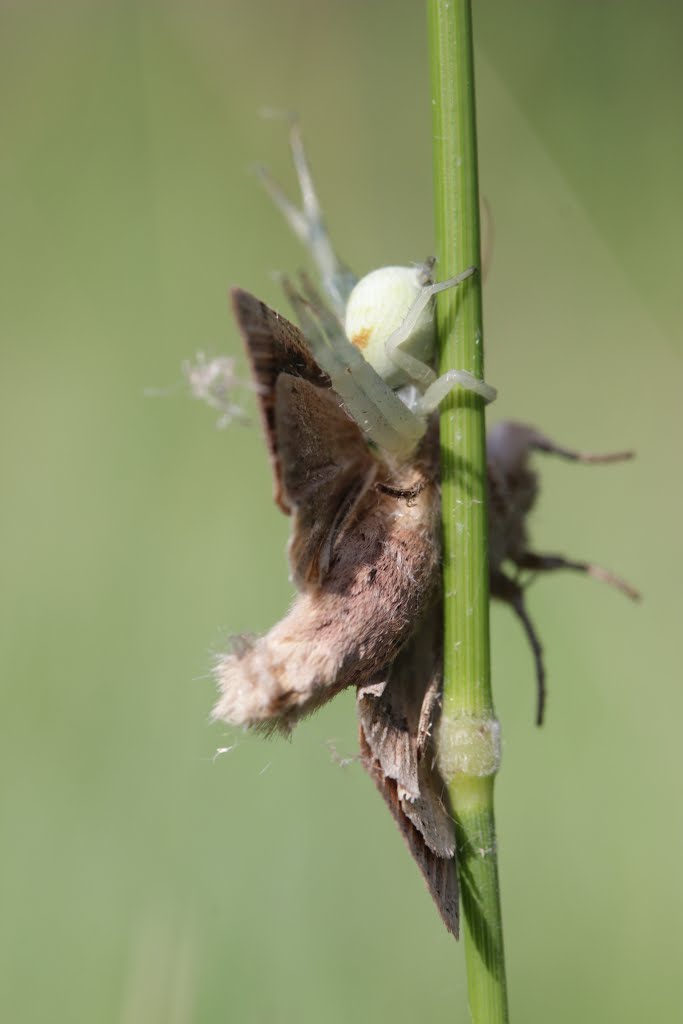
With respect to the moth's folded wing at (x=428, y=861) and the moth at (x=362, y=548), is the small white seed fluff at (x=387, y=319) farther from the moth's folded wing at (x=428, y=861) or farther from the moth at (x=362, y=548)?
the moth's folded wing at (x=428, y=861)

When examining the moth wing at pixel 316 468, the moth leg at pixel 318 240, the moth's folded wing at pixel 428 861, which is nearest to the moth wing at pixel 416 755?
the moth's folded wing at pixel 428 861

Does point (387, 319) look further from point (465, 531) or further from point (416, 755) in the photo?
point (416, 755)

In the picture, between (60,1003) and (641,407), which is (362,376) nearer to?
(60,1003)

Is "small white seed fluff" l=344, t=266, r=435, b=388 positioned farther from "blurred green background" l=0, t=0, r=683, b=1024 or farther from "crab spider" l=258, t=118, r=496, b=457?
"blurred green background" l=0, t=0, r=683, b=1024

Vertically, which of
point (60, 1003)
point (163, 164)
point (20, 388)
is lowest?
point (60, 1003)

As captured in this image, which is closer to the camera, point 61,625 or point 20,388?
point 61,625

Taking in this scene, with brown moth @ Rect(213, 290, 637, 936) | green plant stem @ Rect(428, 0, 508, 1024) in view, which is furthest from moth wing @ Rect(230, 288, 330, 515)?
green plant stem @ Rect(428, 0, 508, 1024)

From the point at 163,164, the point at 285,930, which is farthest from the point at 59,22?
the point at 285,930
